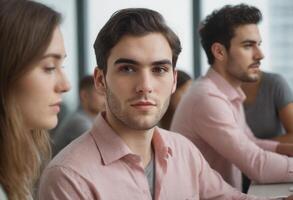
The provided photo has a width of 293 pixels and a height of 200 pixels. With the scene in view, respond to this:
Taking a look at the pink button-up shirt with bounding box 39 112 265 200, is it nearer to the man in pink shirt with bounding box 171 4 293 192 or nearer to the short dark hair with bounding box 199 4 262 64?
the man in pink shirt with bounding box 171 4 293 192

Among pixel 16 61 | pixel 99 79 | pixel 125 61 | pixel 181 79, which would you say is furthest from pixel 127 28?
pixel 181 79

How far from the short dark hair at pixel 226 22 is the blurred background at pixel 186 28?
294 centimetres

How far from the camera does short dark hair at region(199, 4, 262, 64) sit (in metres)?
2.95

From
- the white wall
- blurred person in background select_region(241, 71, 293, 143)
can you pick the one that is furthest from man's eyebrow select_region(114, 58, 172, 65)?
the white wall

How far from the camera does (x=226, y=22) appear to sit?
2.98 m

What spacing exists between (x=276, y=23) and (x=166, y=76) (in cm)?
480

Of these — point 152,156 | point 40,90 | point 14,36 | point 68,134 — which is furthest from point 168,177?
point 68,134

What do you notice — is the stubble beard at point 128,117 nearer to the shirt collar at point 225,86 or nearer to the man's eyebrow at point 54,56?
the man's eyebrow at point 54,56

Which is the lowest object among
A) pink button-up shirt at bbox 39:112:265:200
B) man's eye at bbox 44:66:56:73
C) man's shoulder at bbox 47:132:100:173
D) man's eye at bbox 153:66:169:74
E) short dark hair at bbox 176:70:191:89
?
short dark hair at bbox 176:70:191:89

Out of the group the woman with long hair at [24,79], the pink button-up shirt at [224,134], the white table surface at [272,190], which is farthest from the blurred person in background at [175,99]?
the woman with long hair at [24,79]

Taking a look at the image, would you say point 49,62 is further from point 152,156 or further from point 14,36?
point 152,156

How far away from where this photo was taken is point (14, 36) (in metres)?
1.36

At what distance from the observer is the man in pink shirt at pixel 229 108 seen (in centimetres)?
249

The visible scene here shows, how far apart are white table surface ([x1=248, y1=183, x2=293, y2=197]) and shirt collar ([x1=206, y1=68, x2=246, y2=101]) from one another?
488 mm
